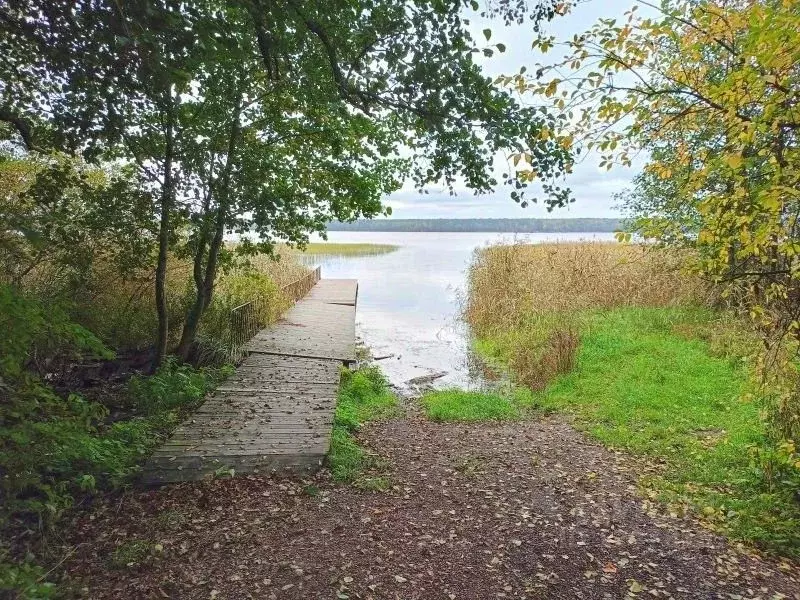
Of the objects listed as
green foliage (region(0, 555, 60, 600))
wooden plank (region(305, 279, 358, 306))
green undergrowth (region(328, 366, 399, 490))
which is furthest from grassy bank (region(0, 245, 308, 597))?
wooden plank (region(305, 279, 358, 306))

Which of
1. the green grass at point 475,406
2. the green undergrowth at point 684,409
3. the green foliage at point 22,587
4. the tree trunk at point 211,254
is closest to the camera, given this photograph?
the green foliage at point 22,587

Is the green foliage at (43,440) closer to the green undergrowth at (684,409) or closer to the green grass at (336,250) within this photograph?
the green undergrowth at (684,409)

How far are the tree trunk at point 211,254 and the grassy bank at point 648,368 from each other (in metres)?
4.47

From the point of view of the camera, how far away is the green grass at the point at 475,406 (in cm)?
668

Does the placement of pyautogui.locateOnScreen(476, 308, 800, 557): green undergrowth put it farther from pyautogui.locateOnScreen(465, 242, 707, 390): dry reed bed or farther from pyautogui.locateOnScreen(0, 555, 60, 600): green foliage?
pyautogui.locateOnScreen(0, 555, 60, 600): green foliage

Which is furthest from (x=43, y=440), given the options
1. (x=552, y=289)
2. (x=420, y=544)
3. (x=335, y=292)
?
(x=335, y=292)

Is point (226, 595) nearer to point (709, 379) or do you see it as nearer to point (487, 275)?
point (709, 379)

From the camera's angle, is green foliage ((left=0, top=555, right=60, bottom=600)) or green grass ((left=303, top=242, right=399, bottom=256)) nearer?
green foliage ((left=0, top=555, right=60, bottom=600))

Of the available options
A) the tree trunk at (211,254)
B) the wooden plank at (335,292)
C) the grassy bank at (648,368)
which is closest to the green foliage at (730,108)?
the grassy bank at (648,368)

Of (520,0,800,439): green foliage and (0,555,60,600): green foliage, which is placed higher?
(520,0,800,439): green foliage

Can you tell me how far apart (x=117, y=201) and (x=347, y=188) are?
279 centimetres

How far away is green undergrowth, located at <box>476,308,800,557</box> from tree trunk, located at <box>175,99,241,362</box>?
505cm

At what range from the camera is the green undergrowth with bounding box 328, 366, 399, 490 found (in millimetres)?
4391

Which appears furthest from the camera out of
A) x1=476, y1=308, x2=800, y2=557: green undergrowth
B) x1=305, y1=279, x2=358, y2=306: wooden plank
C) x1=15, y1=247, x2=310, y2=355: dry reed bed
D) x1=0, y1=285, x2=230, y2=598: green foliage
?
x1=305, y1=279, x2=358, y2=306: wooden plank
